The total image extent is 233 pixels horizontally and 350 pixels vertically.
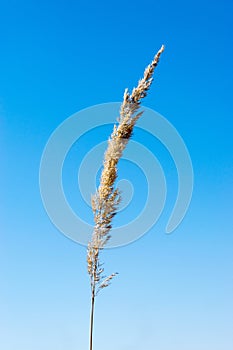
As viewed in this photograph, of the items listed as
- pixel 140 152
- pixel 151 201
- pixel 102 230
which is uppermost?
pixel 140 152

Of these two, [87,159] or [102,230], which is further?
[87,159]

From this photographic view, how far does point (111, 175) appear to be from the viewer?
475cm

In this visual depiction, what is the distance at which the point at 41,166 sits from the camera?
6.54 m

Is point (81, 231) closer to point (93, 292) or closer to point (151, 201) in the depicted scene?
point (93, 292)

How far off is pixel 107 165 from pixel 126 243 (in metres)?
1.41

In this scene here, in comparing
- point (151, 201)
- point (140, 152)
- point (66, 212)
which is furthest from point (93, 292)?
point (140, 152)

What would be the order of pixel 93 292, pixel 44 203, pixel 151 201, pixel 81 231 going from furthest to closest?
pixel 151 201 → pixel 44 203 → pixel 81 231 → pixel 93 292

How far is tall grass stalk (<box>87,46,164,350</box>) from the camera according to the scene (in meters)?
4.58

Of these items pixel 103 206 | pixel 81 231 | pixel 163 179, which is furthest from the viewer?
pixel 163 179

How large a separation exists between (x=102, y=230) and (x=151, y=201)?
2262 mm

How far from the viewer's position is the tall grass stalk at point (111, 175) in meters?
4.58

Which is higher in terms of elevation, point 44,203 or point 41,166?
point 41,166

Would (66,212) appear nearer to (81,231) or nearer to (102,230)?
(81,231)

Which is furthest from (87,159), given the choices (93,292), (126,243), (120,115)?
(93,292)
